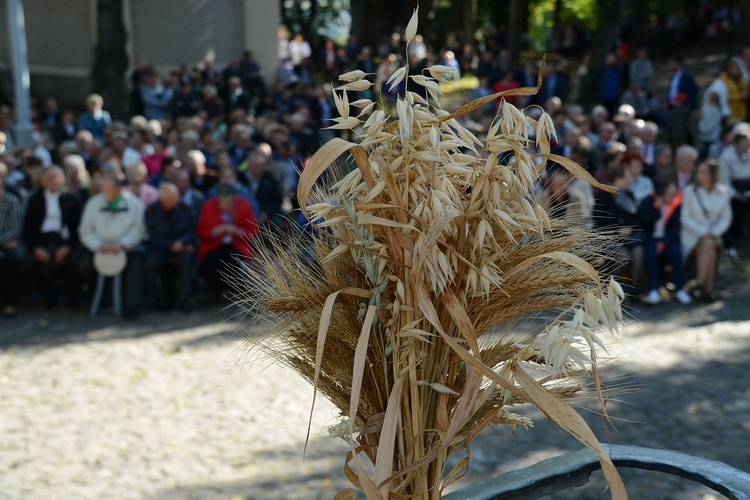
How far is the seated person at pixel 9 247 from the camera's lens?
30.5 feet

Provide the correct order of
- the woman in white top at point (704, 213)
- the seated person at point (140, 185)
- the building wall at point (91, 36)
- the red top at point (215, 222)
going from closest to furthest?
the red top at point (215, 222)
the woman in white top at point (704, 213)
the seated person at point (140, 185)
the building wall at point (91, 36)

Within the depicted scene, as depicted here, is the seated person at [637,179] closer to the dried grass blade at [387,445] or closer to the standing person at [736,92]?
the standing person at [736,92]

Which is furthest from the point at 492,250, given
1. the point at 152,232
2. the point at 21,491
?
the point at 152,232

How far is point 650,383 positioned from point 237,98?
1374 cm

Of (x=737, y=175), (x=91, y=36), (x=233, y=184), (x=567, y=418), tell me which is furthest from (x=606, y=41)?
(x=567, y=418)

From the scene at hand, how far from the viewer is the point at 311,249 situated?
2217 mm

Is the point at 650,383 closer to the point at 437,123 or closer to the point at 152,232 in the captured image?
the point at 152,232

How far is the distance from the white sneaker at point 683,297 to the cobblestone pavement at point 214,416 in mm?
565

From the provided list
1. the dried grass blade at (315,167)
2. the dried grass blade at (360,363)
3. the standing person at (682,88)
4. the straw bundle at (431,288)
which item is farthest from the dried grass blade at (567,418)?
the standing person at (682,88)

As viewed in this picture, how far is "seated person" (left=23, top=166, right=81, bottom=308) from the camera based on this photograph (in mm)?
9562

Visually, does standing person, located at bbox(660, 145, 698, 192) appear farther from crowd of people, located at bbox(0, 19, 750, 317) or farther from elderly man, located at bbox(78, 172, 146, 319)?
elderly man, located at bbox(78, 172, 146, 319)

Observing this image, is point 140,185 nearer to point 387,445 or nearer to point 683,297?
point 683,297

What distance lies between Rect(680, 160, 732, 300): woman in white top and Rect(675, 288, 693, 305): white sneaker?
0.21 m

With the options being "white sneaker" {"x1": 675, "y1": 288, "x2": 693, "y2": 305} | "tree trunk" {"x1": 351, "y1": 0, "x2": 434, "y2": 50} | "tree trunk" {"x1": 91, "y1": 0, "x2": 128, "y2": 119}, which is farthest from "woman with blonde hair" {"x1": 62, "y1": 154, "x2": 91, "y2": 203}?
"tree trunk" {"x1": 351, "y1": 0, "x2": 434, "y2": 50}
